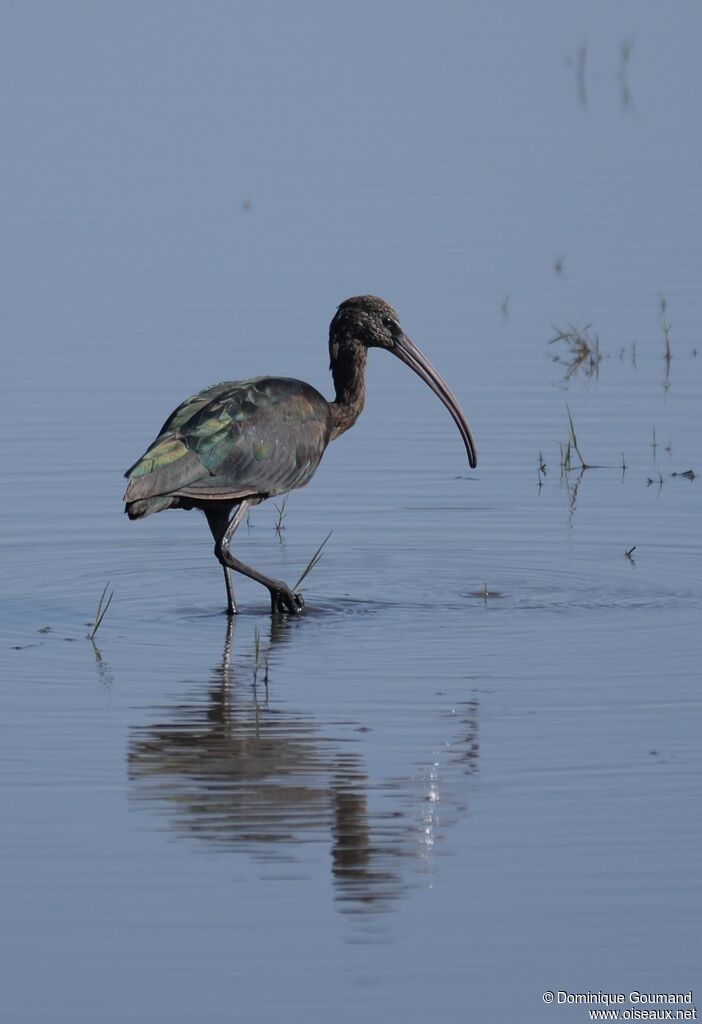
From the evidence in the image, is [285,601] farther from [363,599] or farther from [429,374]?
[429,374]

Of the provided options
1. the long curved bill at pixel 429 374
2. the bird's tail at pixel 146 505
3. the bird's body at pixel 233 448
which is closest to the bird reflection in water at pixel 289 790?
the bird's tail at pixel 146 505

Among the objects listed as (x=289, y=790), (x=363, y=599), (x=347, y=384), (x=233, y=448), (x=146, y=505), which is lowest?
(x=289, y=790)

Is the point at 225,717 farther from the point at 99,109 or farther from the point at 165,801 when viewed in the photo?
the point at 99,109

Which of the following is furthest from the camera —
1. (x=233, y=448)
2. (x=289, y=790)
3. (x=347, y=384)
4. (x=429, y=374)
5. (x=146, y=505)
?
(x=429, y=374)

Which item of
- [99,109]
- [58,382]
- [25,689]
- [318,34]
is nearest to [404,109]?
[99,109]

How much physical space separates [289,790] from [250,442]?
327 centimetres

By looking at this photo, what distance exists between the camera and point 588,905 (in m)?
6.42

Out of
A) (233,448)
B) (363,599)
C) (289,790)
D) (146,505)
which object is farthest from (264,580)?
(289,790)

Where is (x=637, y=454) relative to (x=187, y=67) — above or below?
below

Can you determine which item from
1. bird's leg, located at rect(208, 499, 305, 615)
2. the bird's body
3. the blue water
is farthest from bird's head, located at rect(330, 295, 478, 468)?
bird's leg, located at rect(208, 499, 305, 615)

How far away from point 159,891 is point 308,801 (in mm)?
987

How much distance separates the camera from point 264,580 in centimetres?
1032

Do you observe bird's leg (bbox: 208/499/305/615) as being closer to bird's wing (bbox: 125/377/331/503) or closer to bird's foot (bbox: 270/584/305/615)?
bird's foot (bbox: 270/584/305/615)

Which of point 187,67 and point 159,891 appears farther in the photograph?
point 187,67
